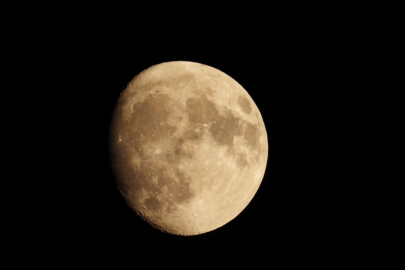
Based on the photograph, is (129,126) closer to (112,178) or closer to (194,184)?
(112,178)

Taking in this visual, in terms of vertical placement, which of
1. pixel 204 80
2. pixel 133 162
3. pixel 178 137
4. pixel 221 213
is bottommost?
pixel 221 213

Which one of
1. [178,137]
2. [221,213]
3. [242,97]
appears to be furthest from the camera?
[242,97]

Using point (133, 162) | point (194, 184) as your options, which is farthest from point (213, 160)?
point (133, 162)

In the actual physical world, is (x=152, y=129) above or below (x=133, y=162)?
above

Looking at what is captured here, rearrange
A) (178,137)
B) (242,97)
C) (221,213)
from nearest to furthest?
1. (178,137)
2. (221,213)
3. (242,97)

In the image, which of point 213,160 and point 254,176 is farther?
point 254,176

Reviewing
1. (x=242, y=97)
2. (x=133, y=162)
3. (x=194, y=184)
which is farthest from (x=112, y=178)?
(x=242, y=97)
